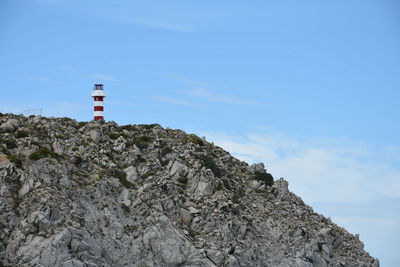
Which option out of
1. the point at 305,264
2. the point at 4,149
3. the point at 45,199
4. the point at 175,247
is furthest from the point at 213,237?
the point at 4,149

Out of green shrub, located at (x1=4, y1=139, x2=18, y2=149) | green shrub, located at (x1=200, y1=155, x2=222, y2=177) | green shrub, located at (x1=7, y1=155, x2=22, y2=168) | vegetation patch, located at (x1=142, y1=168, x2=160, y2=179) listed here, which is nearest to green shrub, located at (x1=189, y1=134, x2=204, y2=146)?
green shrub, located at (x1=200, y1=155, x2=222, y2=177)

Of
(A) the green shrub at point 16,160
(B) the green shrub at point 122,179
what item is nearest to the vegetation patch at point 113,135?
(B) the green shrub at point 122,179

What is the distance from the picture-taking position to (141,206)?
282 feet

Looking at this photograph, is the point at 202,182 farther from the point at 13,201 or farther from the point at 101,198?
the point at 13,201

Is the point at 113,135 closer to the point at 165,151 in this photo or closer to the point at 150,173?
the point at 165,151

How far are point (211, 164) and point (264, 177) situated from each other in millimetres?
7363

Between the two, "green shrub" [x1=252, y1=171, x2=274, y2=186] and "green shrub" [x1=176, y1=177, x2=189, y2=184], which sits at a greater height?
"green shrub" [x1=252, y1=171, x2=274, y2=186]

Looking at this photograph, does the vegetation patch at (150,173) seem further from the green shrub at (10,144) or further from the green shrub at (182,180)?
the green shrub at (10,144)

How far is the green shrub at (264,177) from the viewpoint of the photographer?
325 ft

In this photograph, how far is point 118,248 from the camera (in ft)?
268

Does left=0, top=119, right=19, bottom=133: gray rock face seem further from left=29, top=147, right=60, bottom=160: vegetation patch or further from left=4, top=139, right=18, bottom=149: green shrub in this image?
left=29, top=147, right=60, bottom=160: vegetation patch

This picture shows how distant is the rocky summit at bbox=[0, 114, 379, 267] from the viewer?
A: 7862cm

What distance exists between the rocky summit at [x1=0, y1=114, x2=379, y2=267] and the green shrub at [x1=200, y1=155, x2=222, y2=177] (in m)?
0.16

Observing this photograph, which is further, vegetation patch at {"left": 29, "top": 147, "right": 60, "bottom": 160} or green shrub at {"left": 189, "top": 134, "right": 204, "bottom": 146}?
green shrub at {"left": 189, "top": 134, "right": 204, "bottom": 146}
